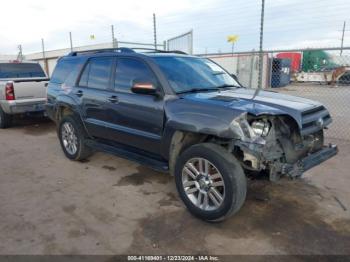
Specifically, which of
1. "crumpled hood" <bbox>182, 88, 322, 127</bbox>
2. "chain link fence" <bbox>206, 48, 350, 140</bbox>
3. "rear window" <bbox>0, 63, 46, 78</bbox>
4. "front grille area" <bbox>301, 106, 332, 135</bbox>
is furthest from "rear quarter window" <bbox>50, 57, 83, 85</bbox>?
"chain link fence" <bbox>206, 48, 350, 140</bbox>

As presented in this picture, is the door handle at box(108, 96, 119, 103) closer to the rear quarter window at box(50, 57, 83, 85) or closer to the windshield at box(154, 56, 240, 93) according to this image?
the windshield at box(154, 56, 240, 93)

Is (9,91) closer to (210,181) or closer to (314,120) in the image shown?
(210,181)

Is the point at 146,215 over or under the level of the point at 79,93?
under

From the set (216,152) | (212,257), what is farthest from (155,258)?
(216,152)

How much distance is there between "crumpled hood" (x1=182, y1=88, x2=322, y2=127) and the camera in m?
3.26

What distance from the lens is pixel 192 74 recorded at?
439 centimetres

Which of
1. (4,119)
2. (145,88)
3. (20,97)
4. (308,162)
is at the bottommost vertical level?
(4,119)

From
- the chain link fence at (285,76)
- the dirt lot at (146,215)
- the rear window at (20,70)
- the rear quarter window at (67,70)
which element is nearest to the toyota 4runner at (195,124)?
the rear quarter window at (67,70)

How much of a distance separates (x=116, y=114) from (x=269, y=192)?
7.95ft

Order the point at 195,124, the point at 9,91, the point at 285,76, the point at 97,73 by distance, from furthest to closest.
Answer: the point at 285,76 → the point at 9,91 → the point at 97,73 → the point at 195,124

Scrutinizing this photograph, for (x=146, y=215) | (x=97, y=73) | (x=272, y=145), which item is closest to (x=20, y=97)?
(x=97, y=73)

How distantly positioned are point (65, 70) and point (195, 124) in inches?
136

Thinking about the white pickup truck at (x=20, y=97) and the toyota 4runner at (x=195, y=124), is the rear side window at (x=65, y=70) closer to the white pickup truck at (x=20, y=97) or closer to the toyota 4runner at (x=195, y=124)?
the toyota 4runner at (x=195, y=124)

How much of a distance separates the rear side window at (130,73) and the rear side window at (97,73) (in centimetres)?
23
